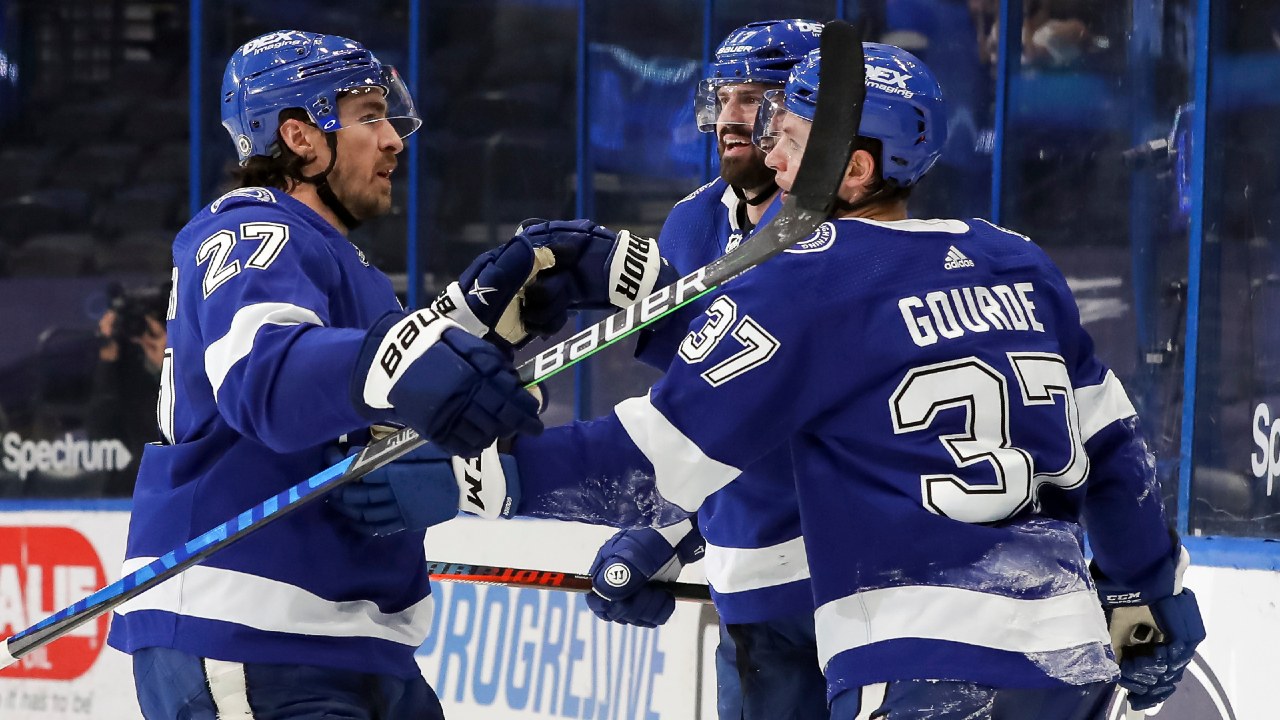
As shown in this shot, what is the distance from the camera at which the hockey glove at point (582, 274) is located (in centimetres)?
245

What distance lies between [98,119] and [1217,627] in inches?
204

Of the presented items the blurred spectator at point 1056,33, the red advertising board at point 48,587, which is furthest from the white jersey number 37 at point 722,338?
the red advertising board at point 48,587

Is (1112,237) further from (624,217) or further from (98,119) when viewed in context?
(98,119)

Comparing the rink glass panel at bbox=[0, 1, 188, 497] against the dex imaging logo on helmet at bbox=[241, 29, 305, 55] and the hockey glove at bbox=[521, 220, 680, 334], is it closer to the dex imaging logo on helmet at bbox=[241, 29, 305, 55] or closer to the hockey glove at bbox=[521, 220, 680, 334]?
the dex imaging logo on helmet at bbox=[241, 29, 305, 55]

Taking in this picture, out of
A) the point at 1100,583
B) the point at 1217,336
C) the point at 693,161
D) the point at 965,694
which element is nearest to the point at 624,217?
the point at 693,161

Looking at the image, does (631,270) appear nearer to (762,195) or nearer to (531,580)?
(762,195)

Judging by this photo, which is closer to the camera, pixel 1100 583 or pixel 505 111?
pixel 1100 583

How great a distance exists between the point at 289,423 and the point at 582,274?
77 cm

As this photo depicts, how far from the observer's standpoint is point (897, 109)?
6.83ft

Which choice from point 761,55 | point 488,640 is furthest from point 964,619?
point 488,640

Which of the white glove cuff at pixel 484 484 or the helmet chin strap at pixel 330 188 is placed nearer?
the white glove cuff at pixel 484 484

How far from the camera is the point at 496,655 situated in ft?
15.1

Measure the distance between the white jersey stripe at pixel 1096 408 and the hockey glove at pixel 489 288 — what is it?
931mm

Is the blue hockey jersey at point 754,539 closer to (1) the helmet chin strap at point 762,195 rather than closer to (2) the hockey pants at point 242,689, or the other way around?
(1) the helmet chin strap at point 762,195
